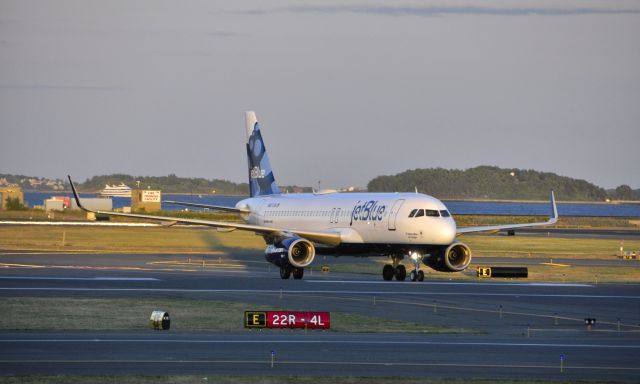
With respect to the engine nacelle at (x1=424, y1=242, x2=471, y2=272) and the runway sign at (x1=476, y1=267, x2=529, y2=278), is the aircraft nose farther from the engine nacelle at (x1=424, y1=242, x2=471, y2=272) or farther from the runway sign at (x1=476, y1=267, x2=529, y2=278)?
the runway sign at (x1=476, y1=267, x2=529, y2=278)

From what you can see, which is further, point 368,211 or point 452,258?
point 368,211

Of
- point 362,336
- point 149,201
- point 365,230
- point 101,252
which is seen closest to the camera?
point 362,336

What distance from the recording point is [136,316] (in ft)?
110

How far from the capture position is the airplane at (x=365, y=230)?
4950 cm

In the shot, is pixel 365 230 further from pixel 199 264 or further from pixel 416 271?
pixel 199 264

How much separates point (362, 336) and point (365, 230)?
73.2 feet

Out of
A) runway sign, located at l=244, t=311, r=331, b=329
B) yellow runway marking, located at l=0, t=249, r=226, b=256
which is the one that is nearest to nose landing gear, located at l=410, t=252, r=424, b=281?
runway sign, located at l=244, t=311, r=331, b=329

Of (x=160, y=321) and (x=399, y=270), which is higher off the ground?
(x=399, y=270)

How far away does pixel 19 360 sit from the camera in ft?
80.0

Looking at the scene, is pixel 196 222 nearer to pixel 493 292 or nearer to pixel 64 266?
pixel 64 266

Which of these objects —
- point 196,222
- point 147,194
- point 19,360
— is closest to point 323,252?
point 196,222

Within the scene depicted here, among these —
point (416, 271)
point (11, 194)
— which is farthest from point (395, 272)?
point (11, 194)

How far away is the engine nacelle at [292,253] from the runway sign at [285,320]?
1925 centimetres

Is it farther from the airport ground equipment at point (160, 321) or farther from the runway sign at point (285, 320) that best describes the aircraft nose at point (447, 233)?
the airport ground equipment at point (160, 321)
